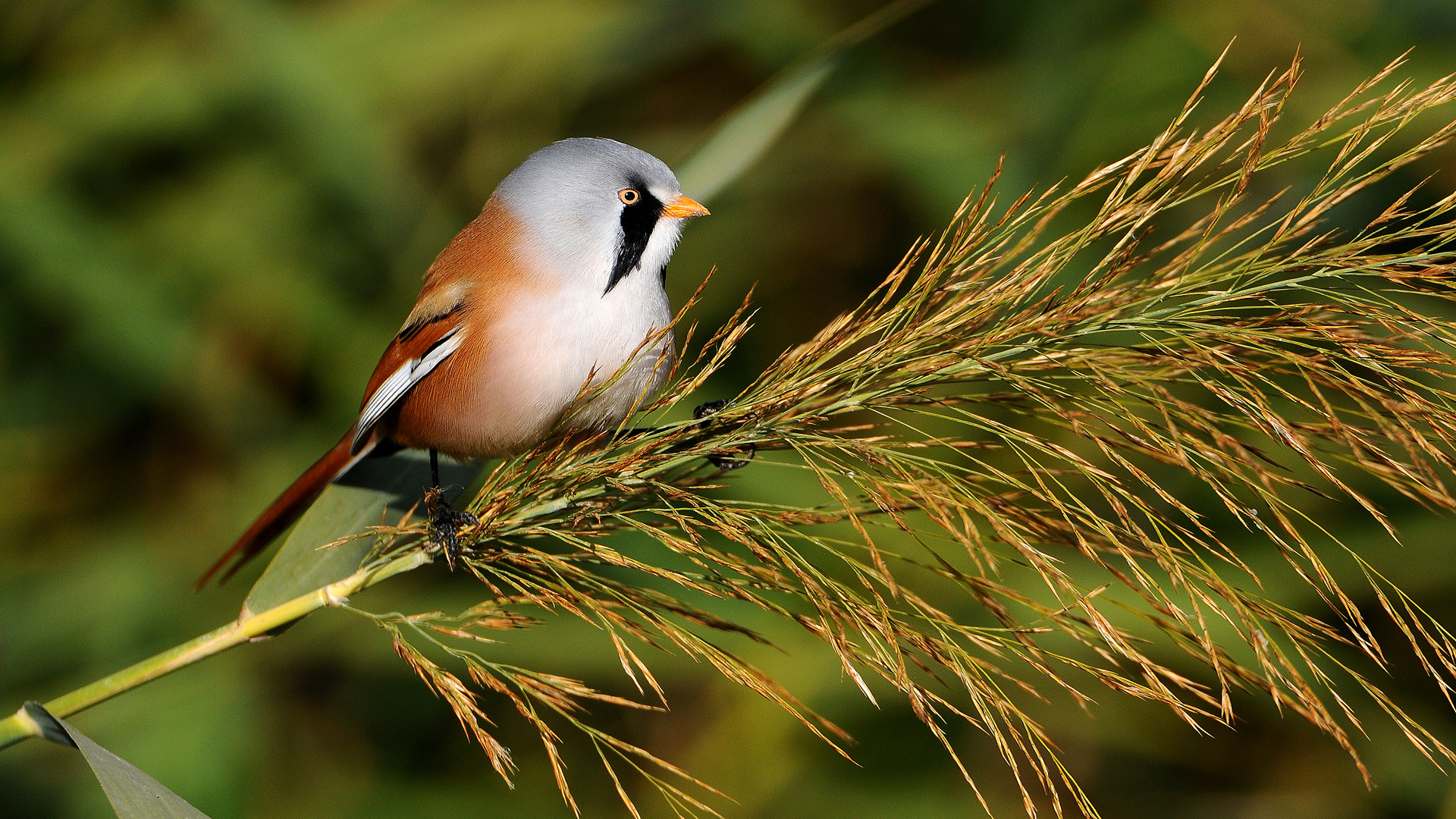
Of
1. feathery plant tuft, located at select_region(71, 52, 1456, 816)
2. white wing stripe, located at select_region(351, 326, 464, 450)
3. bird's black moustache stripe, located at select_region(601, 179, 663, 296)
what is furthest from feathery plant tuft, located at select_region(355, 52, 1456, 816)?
white wing stripe, located at select_region(351, 326, 464, 450)

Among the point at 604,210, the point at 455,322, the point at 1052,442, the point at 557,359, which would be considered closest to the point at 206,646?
the point at 557,359

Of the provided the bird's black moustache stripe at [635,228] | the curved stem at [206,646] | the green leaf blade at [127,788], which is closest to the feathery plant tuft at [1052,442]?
the curved stem at [206,646]

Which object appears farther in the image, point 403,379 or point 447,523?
point 403,379

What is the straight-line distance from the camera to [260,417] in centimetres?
329

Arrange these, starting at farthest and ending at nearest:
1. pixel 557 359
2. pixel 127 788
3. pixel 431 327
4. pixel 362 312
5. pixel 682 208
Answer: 1. pixel 362 312
2. pixel 431 327
3. pixel 682 208
4. pixel 557 359
5. pixel 127 788

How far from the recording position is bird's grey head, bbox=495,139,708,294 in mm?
1832

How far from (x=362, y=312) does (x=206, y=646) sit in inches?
85.9

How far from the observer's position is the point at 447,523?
1427mm

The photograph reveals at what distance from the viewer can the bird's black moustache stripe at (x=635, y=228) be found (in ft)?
6.04

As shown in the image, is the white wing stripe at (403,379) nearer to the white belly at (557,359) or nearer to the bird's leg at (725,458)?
the white belly at (557,359)

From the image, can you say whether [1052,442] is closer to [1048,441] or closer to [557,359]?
[1048,441]

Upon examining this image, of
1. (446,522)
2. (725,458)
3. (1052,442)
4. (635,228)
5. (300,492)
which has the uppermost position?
(635,228)

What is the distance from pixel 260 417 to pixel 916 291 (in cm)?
265

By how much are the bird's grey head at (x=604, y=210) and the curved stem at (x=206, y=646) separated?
671 mm
